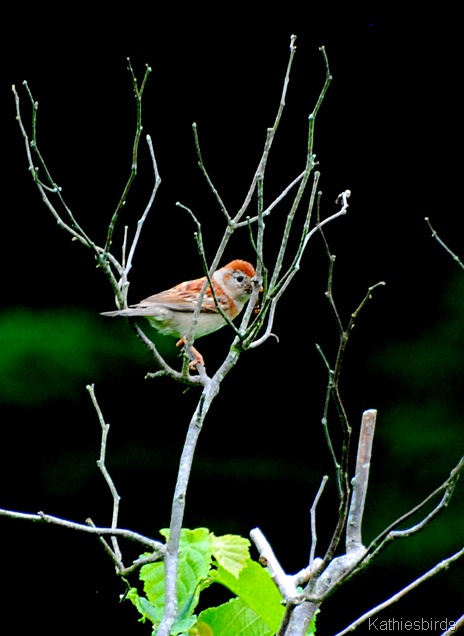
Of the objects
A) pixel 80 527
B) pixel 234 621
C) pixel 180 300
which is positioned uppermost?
pixel 80 527

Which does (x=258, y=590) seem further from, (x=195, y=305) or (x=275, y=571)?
→ (x=195, y=305)

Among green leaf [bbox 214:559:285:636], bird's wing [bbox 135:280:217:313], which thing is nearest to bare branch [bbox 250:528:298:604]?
Result: green leaf [bbox 214:559:285:636]

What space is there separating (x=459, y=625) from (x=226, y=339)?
295 cm

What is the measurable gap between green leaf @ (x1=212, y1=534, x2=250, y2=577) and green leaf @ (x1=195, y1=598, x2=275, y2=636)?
0.06m

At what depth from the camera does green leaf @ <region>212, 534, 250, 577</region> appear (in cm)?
119

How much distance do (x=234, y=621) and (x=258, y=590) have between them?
0.05m

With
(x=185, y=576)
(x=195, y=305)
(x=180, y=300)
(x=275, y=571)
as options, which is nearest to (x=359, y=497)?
(x=275, y=571)

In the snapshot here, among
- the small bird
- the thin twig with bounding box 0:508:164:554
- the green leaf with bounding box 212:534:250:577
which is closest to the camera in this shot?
the thin twig with bounding box 0:508:164:554

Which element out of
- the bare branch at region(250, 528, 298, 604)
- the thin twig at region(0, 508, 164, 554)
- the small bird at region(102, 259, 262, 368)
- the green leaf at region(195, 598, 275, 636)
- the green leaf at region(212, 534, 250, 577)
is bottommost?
the small bird at region(102, 259, 262, 368)

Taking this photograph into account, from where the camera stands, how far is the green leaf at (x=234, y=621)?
1.22m

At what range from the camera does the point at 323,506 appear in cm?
423

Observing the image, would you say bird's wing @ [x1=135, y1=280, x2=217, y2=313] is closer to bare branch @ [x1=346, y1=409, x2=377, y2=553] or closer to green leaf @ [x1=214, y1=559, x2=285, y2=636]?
bare branch @ [x1=346, y1=409, x2=377, y2=553]

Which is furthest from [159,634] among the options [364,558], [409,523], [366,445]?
[409,523]

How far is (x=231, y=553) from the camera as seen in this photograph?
1225 mm
